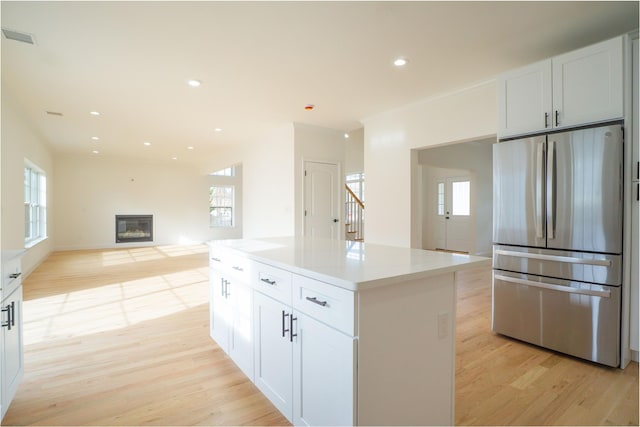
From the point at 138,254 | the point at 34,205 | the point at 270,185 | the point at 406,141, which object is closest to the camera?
the point at 406,141

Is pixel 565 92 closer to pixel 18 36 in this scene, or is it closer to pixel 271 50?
pixel 271 50

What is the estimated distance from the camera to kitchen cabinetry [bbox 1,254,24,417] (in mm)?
1668

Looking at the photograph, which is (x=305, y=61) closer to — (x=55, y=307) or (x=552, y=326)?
(x=552, y=326)

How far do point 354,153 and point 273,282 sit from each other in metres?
7.80

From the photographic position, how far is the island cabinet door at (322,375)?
1.33m

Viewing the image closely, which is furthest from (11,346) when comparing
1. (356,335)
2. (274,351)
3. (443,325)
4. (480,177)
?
(480,177)

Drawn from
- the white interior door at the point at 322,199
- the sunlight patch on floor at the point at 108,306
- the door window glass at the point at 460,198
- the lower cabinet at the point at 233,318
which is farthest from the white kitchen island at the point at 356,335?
the door window glass at the point at 460,198

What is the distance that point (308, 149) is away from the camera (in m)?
5.59

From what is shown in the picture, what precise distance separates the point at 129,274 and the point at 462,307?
17.7ft

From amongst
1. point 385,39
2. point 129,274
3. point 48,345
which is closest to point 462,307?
point 385,39

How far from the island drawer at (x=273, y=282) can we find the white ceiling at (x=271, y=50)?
182cm

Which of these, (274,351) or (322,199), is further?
(322,199)

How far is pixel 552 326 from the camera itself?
264 cm

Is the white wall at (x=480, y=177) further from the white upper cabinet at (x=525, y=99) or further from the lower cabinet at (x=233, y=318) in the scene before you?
the lower cabinet at (x=233, y=318)
